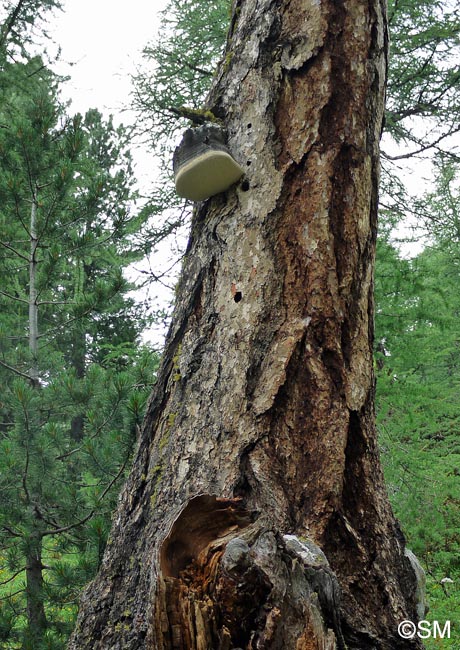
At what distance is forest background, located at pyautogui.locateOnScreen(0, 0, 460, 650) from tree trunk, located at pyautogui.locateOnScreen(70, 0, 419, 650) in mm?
457

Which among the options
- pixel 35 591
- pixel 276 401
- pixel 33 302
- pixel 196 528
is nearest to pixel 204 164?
pixel 276 401

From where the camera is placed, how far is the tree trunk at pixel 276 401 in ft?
4.15

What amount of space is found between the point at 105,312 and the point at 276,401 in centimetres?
446

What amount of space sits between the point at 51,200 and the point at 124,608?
12.3 feet

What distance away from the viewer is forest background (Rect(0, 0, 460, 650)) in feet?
13.0

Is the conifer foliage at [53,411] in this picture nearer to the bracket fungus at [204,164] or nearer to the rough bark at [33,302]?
the rough bark at [33,302]

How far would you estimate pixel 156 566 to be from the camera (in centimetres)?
130

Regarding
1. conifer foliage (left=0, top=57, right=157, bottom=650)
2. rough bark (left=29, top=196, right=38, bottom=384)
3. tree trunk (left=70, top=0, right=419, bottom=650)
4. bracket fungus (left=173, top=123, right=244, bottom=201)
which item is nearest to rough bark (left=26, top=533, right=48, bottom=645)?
conifer foliage (left=0, top=57, right=157, bottom=650)

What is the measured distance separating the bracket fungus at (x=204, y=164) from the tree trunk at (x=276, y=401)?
0.18 ft

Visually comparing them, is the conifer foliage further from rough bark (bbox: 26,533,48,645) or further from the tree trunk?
the tree trunk

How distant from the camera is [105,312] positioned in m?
5.88

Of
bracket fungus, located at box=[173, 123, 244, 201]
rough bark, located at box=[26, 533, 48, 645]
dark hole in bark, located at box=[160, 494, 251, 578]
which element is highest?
bracket fungus, located at box=[173, 123, 244, 201]

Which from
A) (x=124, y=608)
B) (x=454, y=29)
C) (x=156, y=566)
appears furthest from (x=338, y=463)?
(x=454, y=29)

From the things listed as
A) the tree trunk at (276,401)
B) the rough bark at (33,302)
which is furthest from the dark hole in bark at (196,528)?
the rough bark at (33,302)
